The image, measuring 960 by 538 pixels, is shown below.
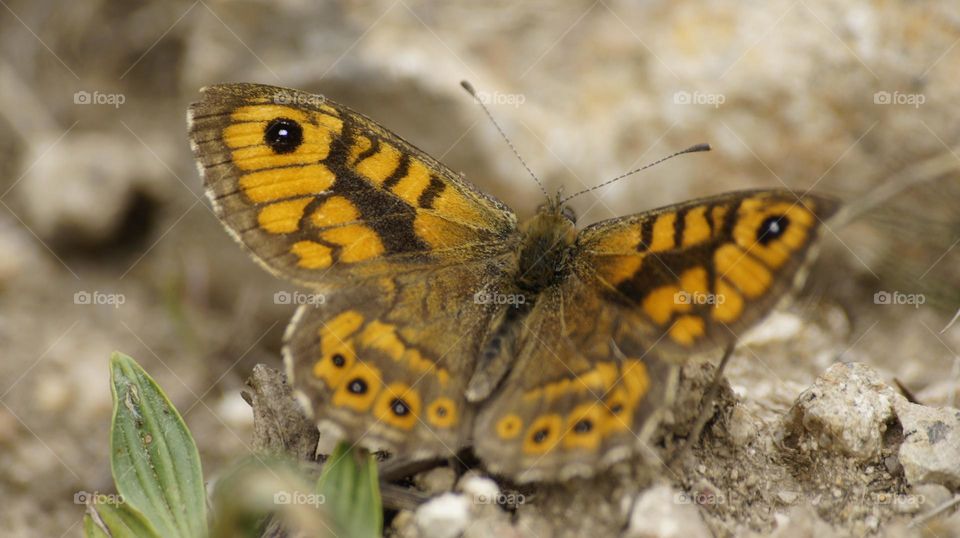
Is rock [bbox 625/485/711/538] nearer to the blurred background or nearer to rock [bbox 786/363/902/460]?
rock [bbox 786/363/902/460]

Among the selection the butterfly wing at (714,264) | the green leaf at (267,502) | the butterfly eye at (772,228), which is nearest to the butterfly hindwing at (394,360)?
the green leaf at (267,502)

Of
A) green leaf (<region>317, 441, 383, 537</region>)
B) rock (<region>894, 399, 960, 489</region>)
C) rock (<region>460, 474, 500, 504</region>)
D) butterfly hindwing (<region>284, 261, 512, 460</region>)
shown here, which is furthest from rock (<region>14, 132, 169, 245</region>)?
rock (<region>894, 399, 960, 489</region>)

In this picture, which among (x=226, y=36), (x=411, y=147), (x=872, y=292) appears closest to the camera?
(x=411, y=147)

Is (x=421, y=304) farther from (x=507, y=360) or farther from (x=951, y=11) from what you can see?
(x=951, y=11)

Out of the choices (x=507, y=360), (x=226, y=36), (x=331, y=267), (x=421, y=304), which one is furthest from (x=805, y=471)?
(x=226, y=36)

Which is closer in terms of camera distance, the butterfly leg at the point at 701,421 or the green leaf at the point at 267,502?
the green leaf at the point at 267,502

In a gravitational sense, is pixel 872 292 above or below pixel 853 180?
below

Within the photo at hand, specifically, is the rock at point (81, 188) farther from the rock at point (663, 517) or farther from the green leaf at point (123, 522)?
the rock at point (663, 517)
